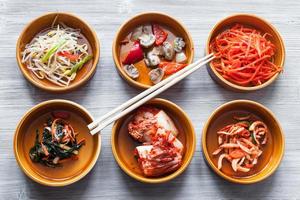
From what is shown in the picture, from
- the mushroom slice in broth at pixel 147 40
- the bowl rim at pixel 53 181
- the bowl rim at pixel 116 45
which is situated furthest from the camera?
the mushroom slice in broth at pixel 147 40

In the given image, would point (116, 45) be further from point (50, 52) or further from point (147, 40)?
point (50, 52)

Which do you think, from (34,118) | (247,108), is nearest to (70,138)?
(34,118)

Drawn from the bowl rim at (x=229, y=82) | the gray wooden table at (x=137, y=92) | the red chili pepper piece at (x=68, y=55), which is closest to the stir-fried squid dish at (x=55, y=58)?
the red chili pepper piece at (x=68, y=55)

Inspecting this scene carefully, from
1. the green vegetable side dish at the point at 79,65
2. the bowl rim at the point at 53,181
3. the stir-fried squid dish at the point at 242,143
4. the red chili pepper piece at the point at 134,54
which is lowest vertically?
the bowl rim at the point at 53,181

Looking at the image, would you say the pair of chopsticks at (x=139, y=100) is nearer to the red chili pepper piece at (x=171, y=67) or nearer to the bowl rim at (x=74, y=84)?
the red chili pepper piece at (x=171, y=67)

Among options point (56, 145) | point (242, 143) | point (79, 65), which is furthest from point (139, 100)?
point (242, 143)

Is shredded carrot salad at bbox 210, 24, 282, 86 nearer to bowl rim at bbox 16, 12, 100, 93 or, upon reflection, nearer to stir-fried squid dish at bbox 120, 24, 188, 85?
stir-fried squid dish at bbox 120, 24, 188, 85

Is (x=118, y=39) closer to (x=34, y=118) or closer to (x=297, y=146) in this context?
(x=34, y=118)
